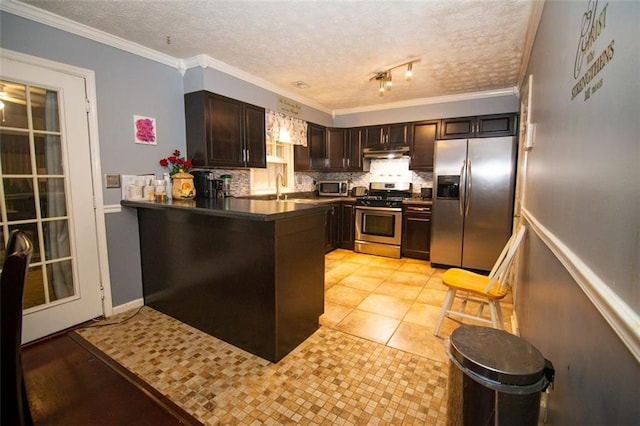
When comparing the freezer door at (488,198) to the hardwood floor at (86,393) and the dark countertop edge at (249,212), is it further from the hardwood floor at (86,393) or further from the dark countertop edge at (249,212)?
the hardwood floor at (86,393)

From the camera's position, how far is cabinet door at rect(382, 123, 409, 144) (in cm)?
474

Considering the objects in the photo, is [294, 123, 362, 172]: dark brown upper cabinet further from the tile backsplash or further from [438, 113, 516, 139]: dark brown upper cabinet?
[438, 113, 516, 139]: dark brown upper cabinet

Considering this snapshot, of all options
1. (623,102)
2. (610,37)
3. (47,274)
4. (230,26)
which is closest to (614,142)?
(623,102)

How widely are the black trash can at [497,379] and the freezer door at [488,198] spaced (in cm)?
307

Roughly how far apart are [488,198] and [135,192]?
13.3 feet

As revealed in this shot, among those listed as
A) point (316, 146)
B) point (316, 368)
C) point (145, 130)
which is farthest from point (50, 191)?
point (316, 146)

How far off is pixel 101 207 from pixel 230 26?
6.36 feet

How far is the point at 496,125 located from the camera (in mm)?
4078

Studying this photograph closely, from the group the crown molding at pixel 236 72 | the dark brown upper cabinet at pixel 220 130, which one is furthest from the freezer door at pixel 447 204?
the dark brown upper cabinet at pixel 220 130

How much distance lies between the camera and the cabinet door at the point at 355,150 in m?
5.20

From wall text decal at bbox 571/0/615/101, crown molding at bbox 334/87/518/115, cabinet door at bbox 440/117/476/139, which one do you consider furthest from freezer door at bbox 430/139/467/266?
wall text decal at bbox 571/0/615/101

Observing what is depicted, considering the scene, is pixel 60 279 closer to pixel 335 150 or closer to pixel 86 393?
pixel 86 393

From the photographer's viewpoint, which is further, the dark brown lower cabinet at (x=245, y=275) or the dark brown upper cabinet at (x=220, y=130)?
the dark brown upper cabinet at (x=220, y=130)

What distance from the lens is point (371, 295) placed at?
10.4 ft
